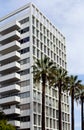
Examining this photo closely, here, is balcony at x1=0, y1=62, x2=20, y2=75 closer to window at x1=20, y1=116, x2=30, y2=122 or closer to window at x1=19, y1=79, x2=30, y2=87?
window at x1=19, y1=79, x2=30, y2=87

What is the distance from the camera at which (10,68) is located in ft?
372

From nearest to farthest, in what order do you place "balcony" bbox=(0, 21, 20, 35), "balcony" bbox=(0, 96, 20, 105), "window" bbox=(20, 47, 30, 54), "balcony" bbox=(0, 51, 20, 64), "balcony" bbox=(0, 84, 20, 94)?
"balcony" bbox=(0, 96, 20, 105) < "balcony" bbox=(0, 84, 20, 94) < "window" bbox=(20, 47, 30, 54) < "balcony" bbox=(0, 51, 20, 64) < "balcony" bbox=(0, 21, 20, 35)

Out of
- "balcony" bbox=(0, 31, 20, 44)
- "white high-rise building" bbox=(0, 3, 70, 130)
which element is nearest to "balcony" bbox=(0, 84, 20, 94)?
"white high-rise building" bbox=(0, 3, 70, 130)

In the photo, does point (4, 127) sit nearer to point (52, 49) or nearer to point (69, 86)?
point (69, 86)

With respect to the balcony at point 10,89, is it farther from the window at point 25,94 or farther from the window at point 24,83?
the window at point 25,94

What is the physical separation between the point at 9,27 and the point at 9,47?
628cm

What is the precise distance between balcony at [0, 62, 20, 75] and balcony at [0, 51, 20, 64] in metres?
2.36

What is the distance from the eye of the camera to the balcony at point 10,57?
112562 mm

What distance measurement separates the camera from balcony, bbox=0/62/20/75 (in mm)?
111438

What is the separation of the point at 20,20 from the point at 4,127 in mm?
45591

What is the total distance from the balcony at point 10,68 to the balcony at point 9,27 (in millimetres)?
11543

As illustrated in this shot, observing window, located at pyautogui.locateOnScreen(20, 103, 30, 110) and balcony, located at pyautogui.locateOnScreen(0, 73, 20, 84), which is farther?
balcony, located at pyautogui.locateOnScreen(0, 73, 20, 84)

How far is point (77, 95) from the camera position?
109125 mm

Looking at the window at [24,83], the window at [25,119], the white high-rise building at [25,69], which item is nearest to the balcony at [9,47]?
the white high-rise building at [25,69]
